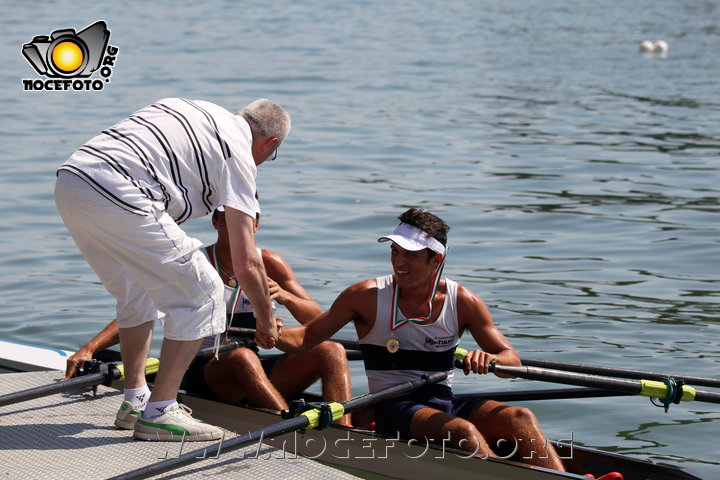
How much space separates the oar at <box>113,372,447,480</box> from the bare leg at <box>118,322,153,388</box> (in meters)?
0.82

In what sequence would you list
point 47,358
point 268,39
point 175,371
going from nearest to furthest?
point 175,371 < point 47,358 < point 268,39

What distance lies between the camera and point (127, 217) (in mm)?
5090

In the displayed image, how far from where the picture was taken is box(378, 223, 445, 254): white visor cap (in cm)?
599

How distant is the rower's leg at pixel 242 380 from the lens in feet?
20.8

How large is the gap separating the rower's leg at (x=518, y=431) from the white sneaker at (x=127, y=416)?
1801 millimetres

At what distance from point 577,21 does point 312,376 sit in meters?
34.4

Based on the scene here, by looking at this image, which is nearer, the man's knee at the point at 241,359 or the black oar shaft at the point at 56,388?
the black oar shaft at the point at 56,388

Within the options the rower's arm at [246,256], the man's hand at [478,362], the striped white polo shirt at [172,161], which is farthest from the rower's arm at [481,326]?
the striped white polo shirt at [172,161]

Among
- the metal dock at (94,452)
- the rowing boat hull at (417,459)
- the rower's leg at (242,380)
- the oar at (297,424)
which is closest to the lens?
the oar at (297,424)

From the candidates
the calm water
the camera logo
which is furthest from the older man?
the camera logo

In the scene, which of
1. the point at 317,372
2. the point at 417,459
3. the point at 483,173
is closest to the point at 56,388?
the point at 317,372

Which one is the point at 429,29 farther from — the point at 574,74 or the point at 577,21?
the point at 574,74

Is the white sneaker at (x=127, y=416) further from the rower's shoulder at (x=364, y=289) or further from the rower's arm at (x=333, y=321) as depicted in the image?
the rower's shoulder at (x=364, y=289)


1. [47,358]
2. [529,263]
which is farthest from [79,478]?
[529,263]
